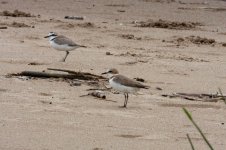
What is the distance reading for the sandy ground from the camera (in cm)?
764

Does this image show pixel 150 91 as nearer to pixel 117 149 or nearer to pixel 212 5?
pixel 117 149

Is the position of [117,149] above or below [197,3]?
above

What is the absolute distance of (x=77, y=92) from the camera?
33.6 feet

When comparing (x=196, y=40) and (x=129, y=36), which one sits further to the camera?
(x=129, y=36)

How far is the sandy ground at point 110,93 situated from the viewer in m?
7.64

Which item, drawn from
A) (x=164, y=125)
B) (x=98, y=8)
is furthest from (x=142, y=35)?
(x=164, y=125)

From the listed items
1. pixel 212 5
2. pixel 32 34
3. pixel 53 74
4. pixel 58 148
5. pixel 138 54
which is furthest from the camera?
pixel 212 5

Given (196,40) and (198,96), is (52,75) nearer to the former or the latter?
(198,96)

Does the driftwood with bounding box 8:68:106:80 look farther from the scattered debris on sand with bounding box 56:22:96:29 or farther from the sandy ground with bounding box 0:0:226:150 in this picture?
the scattered debris on sand with bounding box 56:22:96:29

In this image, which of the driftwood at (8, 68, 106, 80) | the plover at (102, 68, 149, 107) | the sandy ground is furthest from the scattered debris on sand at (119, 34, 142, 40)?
the plover at (102, 68, 149, 107)

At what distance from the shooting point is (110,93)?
10477 mm

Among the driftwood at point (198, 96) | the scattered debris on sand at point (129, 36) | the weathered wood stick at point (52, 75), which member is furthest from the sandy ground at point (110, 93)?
the weathered wood stick at point (52, 75)

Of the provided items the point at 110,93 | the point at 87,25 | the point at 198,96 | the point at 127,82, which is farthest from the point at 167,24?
the point at 127,82

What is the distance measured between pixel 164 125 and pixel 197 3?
20309 mm
